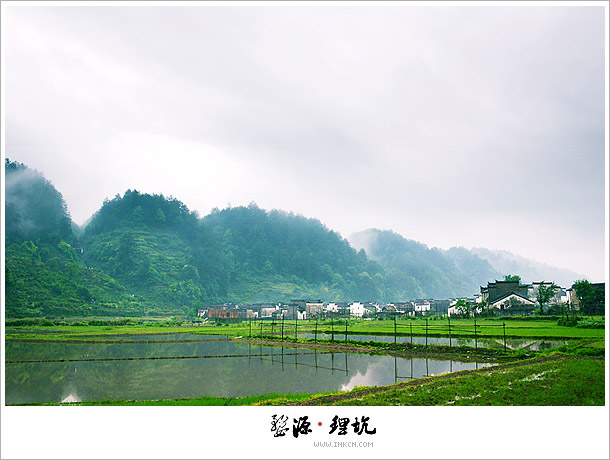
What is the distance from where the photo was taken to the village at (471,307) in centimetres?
3186

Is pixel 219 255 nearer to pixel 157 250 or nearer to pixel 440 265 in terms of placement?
pixel 157 250

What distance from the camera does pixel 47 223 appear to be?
55188 millimetres

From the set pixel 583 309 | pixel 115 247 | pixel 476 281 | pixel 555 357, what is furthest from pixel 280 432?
pixel 476 281

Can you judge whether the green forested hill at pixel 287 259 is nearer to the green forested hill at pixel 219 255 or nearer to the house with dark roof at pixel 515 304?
the green forested hill at pixel 219 255

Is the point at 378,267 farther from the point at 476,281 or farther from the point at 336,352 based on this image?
the point at 336,352

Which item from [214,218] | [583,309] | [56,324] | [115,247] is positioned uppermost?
[214,218]

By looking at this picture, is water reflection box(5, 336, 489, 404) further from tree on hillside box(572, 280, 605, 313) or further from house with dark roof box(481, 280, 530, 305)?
house with dark roof box(481, 280, 530, 305)

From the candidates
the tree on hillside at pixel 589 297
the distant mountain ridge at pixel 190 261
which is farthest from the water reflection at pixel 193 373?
the distant mountain ridge at pixel 190 261

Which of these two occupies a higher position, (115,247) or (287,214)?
(287,214)

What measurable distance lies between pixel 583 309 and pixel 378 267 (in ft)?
287

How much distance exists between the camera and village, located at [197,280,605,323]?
31859 mm

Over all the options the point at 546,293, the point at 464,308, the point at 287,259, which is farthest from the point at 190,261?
the point at 546,293

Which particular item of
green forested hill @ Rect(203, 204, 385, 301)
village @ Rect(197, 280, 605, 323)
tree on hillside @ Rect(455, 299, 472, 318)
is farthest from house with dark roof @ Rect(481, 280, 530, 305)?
green forested hill @ Rect(203, 204, 385, 301)

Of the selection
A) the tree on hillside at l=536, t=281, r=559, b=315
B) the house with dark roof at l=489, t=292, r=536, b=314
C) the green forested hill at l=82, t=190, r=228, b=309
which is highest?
the green forested hill at l=82, t=190, r=228, b=309
